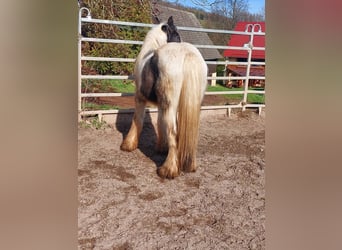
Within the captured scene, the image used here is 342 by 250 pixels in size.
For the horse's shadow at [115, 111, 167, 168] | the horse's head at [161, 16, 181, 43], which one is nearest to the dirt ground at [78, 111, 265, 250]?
the horse's shadow at [115, 111, 167, 168]

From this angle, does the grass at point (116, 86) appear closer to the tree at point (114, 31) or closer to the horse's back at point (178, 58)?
the tree at point (114, 31)

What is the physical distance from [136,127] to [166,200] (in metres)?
0.71

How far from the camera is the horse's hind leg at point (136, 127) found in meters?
1.65

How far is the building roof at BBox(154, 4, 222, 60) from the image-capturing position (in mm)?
1168

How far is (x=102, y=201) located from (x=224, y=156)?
2.82 feet

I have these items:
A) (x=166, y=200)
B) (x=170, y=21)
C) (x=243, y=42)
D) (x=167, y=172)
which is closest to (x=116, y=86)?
(x=170, y=21)

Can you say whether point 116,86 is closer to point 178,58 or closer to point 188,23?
point 178,58

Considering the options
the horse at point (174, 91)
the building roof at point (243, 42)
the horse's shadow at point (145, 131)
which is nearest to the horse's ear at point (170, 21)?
the horse at point (174, 91)

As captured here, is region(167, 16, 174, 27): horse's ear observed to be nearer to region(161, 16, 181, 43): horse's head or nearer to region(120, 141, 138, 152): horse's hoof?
region(161, 16, 181, 43): horse's head

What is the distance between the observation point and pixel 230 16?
1.01 metres
